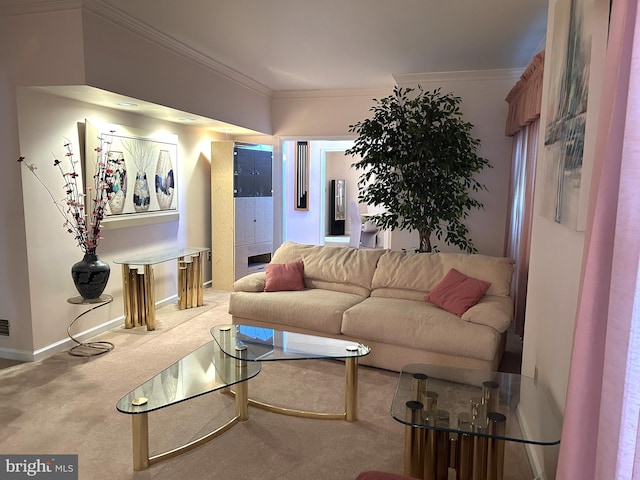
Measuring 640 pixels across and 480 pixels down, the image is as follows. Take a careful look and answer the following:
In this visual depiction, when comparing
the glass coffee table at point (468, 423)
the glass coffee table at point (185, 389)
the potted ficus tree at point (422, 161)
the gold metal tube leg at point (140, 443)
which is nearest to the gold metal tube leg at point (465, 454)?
the glass coffee table at point (468, 423)

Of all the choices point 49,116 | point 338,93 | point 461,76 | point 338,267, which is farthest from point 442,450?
point 338,93

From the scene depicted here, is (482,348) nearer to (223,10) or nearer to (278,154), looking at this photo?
(223,10)

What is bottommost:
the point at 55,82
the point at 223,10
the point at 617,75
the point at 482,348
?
the point at 482,348

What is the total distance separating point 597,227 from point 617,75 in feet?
1.02

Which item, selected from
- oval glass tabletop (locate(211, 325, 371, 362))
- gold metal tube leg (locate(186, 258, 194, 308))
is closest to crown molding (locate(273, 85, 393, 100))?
gold metal tube leg (locate(186, 258, 194, 308))

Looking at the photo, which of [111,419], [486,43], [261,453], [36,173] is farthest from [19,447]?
[486,43]

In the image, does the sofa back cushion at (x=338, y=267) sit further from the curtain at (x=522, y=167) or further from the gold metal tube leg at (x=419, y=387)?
the gold metal tube leg at (x=419, y=387)

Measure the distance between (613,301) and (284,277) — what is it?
11.2 ft

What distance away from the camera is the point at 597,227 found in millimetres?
958

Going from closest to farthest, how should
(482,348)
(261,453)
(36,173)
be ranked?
(261,453), (482,348), (36,173)

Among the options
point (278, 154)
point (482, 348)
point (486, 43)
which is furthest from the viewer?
point (278, 154)

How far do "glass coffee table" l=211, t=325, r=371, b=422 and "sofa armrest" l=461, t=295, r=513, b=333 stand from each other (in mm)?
861

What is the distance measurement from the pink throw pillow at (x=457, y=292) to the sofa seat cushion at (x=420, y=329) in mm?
66

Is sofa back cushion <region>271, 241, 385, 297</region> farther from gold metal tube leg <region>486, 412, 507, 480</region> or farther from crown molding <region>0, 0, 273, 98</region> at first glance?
gold metal tube leg <region>486, 412, 507, 480</region>
